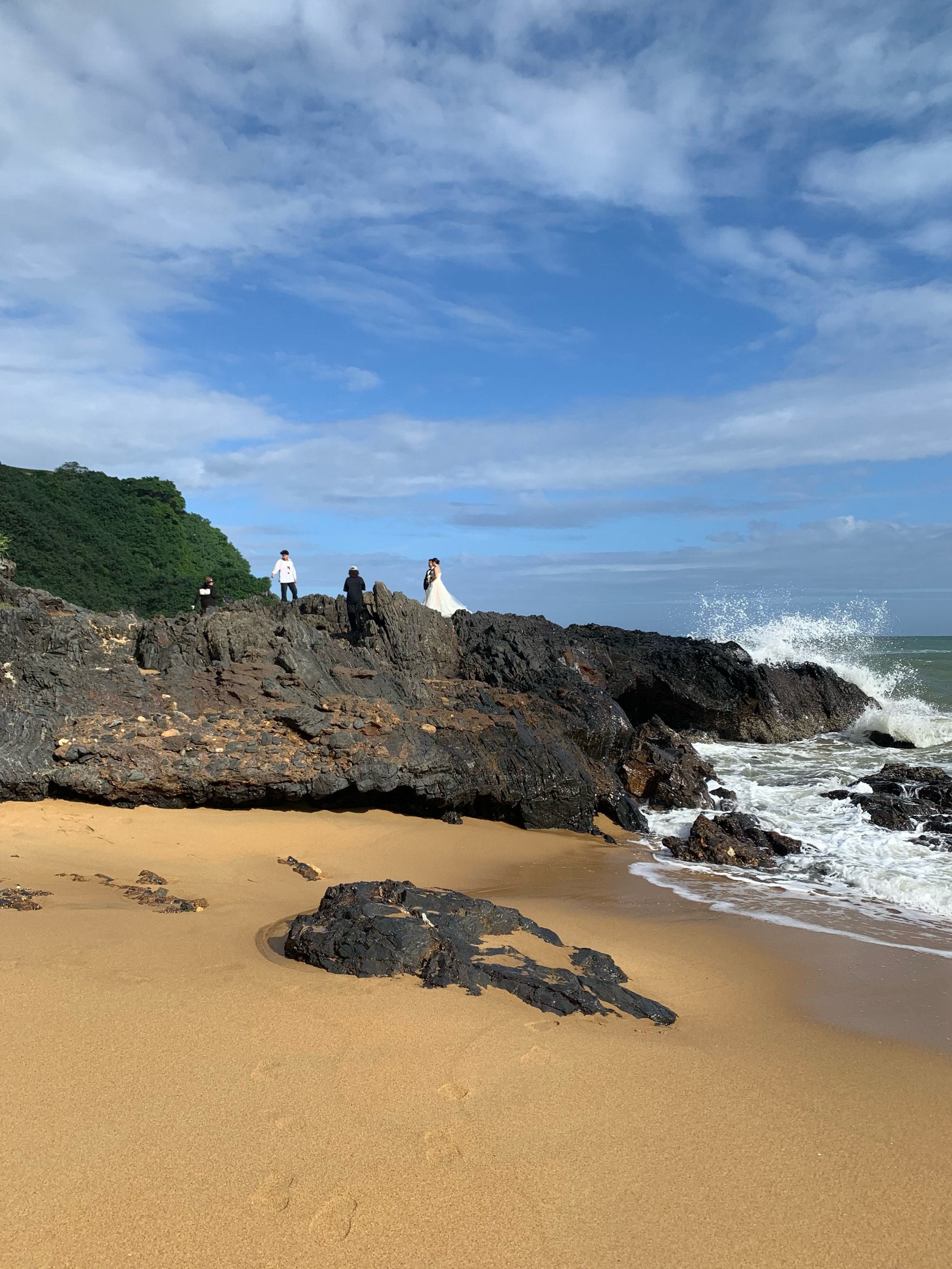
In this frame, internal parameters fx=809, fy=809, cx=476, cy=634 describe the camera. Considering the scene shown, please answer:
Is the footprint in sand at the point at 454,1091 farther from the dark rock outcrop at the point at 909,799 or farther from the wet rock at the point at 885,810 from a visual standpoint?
the wet rock at the point at 885,810

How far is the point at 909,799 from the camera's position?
34.5 ft

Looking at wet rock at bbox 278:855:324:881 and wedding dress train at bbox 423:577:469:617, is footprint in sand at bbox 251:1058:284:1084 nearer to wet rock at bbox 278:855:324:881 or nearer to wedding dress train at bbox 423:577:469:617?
wet rock at bbox 278:855:324:881

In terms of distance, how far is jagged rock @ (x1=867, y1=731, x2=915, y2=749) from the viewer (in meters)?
16.7

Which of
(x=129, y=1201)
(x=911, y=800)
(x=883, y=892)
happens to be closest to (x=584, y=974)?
(x=129, y=1201)

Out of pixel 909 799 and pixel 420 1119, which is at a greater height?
pixel 909 799

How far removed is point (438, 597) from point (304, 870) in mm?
10444

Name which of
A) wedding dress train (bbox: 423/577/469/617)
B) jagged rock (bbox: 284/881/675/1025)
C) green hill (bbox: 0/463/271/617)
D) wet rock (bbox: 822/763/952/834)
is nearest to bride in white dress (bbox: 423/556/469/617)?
wedding dress train (bbox: 423/577/469/617)

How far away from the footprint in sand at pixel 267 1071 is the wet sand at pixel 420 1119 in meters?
0.01

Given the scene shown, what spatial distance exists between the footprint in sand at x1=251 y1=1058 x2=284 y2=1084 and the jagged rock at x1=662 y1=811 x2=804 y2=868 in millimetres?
6284

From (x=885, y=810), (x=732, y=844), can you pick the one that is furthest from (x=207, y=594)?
(x=885, y=810)

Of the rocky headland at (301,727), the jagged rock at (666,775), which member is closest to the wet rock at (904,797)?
the jagged rock at (666,775)

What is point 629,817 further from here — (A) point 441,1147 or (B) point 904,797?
(A) point 441,1147

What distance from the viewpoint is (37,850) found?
653 centimetres

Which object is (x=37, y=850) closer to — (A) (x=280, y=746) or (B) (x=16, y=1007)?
(A) (x=280, y=746)
